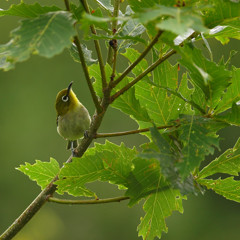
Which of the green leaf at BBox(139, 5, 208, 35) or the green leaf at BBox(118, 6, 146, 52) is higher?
the green leaf at BBox(139, 5, 208, 35)

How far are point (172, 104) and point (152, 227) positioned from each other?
34cm

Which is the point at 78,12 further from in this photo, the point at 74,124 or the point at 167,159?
the point at 74,124

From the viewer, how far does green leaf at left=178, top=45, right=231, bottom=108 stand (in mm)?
1196

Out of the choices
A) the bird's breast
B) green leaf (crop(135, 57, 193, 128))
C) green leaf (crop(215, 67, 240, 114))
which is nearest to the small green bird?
the bird's breast

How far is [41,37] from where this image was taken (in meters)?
1.00

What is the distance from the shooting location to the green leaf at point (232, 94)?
134cm

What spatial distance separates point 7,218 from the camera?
11.1 m

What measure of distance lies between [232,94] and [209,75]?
5.9 inches

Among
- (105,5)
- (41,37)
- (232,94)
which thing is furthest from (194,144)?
(105,5)

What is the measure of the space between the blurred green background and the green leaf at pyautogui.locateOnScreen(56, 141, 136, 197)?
7752 millimetres

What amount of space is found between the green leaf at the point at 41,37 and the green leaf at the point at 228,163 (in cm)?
60

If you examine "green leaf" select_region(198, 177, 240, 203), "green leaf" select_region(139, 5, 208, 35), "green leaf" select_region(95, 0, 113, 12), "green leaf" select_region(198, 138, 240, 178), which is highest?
"green leaf" select_region(139, 5, 208, 35)

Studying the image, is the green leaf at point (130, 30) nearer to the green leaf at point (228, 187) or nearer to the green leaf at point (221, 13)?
the green leaf at point (221, 13)

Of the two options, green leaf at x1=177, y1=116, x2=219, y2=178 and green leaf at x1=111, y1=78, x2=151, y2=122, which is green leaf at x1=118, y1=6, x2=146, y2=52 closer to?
green leaf at x1=111, y1=78, x2=151, y2=122
